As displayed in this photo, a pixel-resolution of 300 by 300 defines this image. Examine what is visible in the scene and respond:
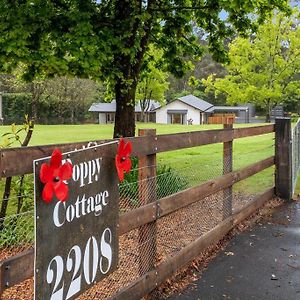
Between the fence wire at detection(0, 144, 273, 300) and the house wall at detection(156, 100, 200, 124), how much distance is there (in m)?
57.9

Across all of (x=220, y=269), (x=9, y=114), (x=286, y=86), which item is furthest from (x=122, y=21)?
(x=9, y=114)

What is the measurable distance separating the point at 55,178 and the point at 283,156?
6144 millimetres

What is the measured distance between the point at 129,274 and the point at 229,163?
2275 mm

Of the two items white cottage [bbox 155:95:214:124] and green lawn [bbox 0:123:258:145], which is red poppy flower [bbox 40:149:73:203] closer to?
green lawn [bbox 0:123:258:145]

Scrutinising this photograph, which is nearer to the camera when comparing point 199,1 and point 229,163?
point 229,163

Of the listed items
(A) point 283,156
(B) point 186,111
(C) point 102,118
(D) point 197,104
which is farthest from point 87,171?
(C) point 102,118

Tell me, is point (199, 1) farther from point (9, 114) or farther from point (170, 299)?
point (9, 114)

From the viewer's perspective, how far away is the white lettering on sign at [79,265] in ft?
7.82

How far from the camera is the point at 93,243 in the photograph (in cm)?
276

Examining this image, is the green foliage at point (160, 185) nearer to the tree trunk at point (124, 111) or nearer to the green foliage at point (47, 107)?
the tree trunk at point (124, 111)

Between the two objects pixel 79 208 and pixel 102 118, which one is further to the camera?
pixel 102 118

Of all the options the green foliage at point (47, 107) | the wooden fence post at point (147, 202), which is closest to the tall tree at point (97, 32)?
the wooden fence post at point (147, 202)

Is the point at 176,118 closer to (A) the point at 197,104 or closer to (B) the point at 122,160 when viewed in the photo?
(A) the point at 197,104

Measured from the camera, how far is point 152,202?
3875 mm
